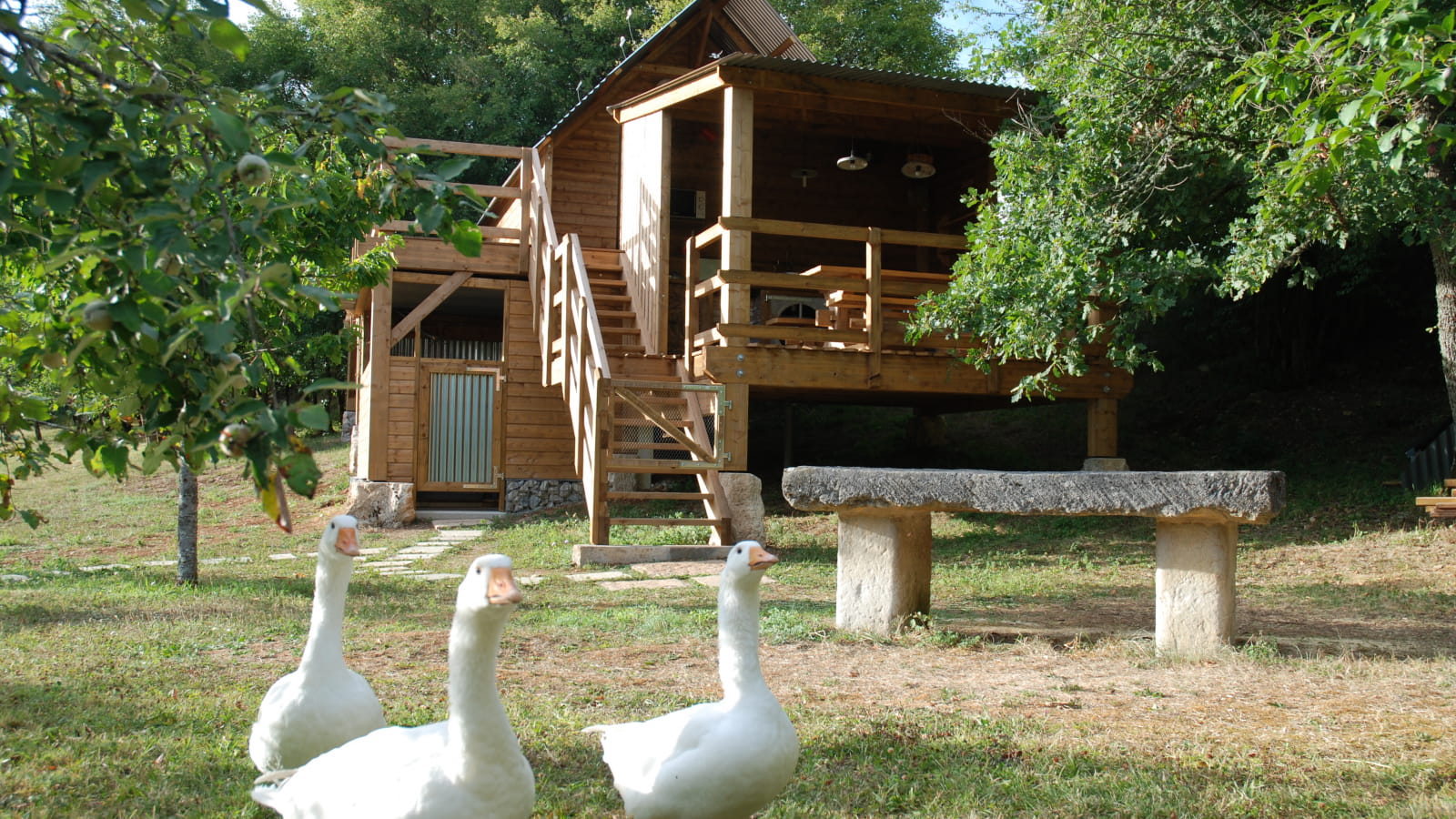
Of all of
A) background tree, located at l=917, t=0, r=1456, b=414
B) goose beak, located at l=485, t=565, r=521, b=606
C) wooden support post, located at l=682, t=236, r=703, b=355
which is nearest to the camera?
goose beak, located at l=485, t=565, r=521, b=606

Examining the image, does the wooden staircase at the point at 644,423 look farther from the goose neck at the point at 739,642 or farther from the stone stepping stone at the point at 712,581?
the goose neck at the point at 739,642

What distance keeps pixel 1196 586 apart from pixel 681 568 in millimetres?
5022

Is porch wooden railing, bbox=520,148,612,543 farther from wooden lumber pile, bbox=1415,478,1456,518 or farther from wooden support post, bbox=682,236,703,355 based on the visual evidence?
wooden lumber pile, bbox=1415,478,1456,518

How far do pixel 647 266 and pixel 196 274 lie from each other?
11.2 metres

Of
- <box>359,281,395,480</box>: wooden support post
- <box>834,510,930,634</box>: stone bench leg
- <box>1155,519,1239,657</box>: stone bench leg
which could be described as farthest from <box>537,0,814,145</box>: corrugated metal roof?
<box>1155,519,1239,657</box>: stone bench leg

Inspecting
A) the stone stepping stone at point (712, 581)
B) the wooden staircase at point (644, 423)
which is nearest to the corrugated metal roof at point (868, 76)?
the wooden staircase at point (644, 423)

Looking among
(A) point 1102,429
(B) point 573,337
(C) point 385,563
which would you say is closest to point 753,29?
(B) point 573,337

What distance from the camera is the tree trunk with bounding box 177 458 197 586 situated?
900 cm

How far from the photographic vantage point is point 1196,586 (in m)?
6.22

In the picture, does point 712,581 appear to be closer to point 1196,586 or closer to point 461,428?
point 1196,586

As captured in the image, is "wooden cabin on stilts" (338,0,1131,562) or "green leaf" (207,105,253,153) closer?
"green leaf" (207,105,253,153)

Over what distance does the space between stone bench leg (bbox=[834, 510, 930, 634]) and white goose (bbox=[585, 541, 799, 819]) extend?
352cm

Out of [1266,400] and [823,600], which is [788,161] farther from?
[823,600]

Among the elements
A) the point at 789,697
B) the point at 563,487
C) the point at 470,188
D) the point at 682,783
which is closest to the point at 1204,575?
the point at 789,697
